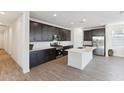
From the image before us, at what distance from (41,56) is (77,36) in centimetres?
485

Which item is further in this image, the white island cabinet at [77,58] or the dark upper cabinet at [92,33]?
the dark upper cabinet at [92,33]

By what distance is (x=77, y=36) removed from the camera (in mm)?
8469

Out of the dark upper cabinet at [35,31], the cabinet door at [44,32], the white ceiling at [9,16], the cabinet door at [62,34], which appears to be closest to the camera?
the white ceiling at [9,16]

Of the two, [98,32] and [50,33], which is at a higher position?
[98,32]

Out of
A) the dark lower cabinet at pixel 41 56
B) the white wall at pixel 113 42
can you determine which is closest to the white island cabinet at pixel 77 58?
the dark lower cabinet at pixel 41 56

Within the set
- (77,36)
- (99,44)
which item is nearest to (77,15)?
(99,44)

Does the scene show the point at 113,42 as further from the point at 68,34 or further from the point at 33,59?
the point at 33,59

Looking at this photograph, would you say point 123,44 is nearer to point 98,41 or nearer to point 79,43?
point 98,41

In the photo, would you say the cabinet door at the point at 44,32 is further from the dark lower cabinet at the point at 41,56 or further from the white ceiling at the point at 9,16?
the white ceiling at the point at 9,16

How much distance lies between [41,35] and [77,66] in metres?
2.59

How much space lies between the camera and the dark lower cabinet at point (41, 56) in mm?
4012

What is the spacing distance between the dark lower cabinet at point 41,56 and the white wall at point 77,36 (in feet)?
11.5

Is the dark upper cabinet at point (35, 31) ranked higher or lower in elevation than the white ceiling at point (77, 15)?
lower
